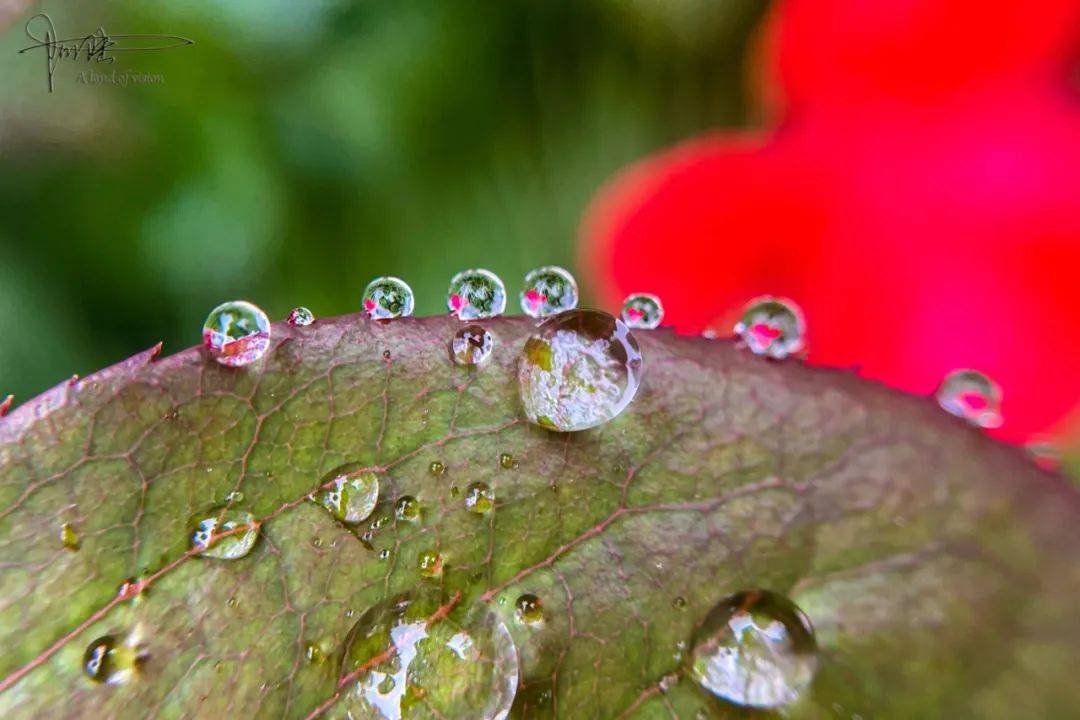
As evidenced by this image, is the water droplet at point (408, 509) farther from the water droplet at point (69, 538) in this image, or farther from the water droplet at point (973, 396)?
the water droplet at point (973, 396)

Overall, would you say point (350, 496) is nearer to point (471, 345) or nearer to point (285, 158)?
point (471, 345)

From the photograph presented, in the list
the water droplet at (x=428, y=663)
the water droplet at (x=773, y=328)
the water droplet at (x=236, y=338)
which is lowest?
the water droplet at (x=428, y=663)

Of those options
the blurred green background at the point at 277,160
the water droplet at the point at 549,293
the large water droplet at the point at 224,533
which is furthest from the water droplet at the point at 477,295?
the blurred green background at the point at 277,160

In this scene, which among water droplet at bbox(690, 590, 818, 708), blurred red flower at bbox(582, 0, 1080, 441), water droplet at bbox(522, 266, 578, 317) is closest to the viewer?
water droplet at bbox(690, 590, 818, 708)

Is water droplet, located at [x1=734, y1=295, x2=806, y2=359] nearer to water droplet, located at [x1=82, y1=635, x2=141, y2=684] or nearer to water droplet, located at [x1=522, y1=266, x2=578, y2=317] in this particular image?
water droplet, located at [x1=522, y1=266, x2=578, y2=317]

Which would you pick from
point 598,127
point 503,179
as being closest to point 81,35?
point 503,179

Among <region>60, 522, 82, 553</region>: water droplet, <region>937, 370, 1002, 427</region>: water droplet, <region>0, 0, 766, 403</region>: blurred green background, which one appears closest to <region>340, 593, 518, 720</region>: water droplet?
<region>60, 522, 82, 553</region>: water droplet

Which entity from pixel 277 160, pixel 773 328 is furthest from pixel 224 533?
pixel 277 160
